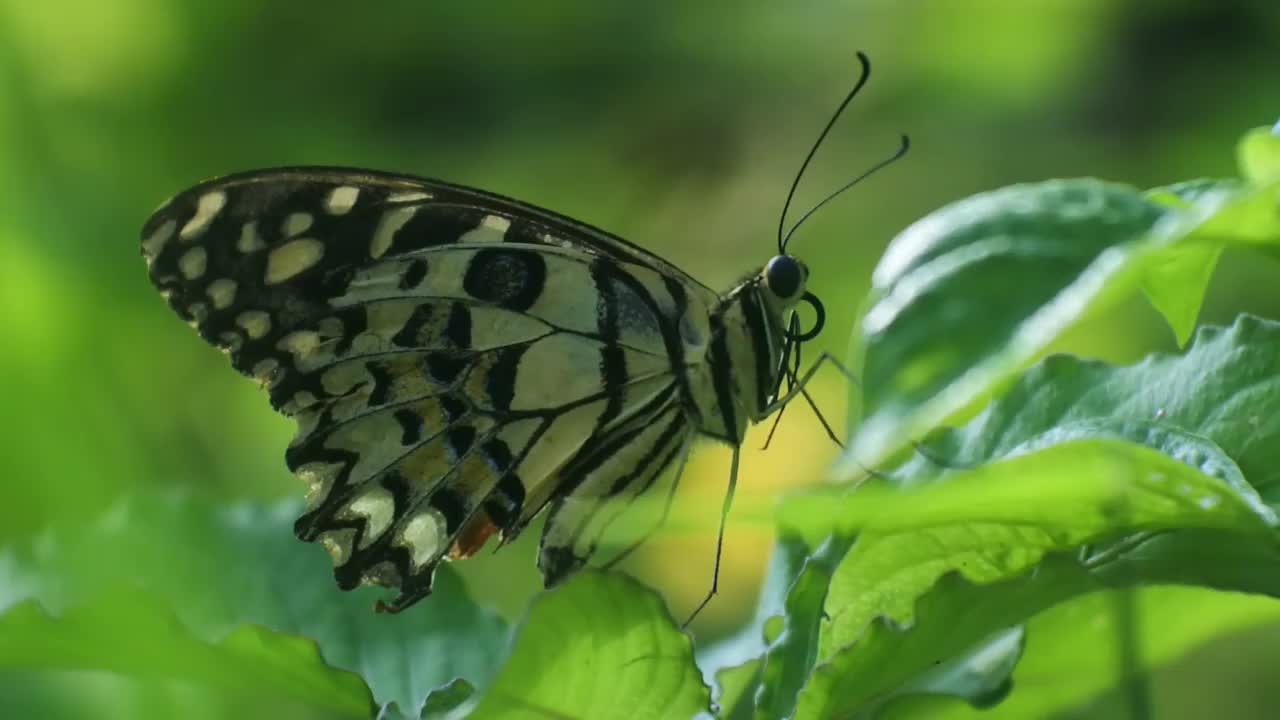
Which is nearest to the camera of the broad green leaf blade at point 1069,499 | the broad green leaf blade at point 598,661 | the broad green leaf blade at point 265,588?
the broad green leaf blade at point 1069,499

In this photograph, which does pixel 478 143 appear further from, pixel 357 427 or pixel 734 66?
pixel 357 427

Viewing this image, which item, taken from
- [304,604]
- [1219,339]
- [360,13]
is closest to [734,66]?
[360,13]

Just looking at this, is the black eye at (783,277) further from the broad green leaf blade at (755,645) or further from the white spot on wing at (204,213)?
the white spot on wing at (204,213)

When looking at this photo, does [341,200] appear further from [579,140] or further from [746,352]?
[579,140]

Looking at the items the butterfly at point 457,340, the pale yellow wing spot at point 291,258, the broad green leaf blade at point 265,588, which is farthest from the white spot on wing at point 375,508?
the pale yellow wing spot at point 291,258

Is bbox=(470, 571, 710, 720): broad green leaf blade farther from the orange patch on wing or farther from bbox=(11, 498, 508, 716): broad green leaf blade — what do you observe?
the orange patch on wing

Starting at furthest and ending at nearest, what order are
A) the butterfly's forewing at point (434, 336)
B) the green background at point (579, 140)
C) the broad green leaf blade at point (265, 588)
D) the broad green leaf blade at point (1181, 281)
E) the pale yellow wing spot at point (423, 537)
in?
the green background at point (579, 140) → the butterfly's forewing at point (434, 336) → the pale yellow wing spot at point (423, 537) → the broad green leaf blade at point (265, 588) → the broad green leaf blade at point (1181, 281)

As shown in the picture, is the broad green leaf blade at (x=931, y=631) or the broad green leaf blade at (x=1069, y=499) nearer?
the broad green leaf blade at (x=1069, y=499)
